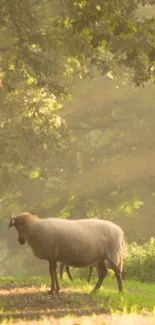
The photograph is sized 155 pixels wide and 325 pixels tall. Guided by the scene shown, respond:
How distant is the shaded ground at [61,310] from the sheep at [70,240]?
2.38ft

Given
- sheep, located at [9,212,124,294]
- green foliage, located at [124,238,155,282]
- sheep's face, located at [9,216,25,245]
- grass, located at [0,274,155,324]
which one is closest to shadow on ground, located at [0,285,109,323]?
grass, located at [0,274,155,324]

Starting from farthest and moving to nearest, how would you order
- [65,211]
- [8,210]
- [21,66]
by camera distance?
[8,210], [65,211], [21,66]

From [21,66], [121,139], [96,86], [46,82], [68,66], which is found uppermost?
[96,86]

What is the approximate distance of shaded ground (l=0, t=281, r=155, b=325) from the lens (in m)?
7.68

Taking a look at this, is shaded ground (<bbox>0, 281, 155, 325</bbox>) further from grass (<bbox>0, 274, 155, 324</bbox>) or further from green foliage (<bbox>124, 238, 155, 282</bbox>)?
green foliage (<bbox>124, 238, 155, 282</bbox>)

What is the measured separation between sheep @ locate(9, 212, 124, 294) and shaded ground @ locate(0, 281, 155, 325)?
2.38 feet

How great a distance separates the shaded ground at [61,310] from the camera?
768 cm

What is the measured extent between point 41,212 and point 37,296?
35.4m

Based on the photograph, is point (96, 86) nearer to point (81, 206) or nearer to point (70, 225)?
point (81, 206)

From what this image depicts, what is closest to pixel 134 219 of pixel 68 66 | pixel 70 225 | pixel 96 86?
pixel 96 86

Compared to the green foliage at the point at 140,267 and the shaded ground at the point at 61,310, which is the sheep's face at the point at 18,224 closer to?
the shaded ground at the point at 61,310

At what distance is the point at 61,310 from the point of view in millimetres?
8648

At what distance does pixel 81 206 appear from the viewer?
4256 centimetres

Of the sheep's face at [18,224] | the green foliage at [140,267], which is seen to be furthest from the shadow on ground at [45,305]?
the green foliage at [140,267]
